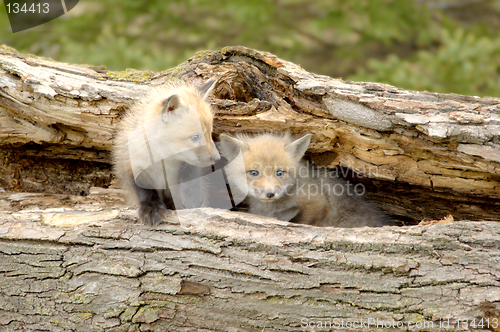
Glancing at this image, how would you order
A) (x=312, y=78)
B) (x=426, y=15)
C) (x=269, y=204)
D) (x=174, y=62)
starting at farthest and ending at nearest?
(x=426, y=15) < (x=174, y=62) < (x=269, y=204) < (x=312, y=78)

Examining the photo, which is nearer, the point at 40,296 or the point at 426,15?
the point at 40,296

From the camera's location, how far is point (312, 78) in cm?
346

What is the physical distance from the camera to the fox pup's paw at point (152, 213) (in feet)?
9.31

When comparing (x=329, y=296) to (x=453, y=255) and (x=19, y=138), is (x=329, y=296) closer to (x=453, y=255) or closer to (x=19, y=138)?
(x=453, y=255)

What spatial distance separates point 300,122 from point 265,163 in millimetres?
513

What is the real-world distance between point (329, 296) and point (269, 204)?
139 centimetres

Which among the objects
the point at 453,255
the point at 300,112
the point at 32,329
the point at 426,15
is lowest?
the point at 32,329

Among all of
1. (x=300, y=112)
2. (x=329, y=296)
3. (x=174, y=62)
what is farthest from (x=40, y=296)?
(x=174, y=62)

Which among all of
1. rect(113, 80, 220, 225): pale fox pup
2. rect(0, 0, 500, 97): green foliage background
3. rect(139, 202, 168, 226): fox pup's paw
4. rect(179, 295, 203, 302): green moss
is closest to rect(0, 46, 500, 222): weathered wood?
rect(113, 80, 220, 225): pale fox pup

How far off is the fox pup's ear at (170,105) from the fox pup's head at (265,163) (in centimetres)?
63

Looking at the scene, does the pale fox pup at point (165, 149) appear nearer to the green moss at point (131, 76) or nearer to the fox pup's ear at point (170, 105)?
the fox pup's ear at point (170, 105)

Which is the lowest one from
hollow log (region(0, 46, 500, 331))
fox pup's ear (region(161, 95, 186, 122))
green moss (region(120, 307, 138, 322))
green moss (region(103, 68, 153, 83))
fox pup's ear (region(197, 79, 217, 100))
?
green moss (region(120, 307, 138, 322))

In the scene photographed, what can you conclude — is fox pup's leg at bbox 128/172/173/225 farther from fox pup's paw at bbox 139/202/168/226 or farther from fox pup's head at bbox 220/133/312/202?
fox pup's head at bbox 220/133/312/202

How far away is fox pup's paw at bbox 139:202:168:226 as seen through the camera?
2.84 m
